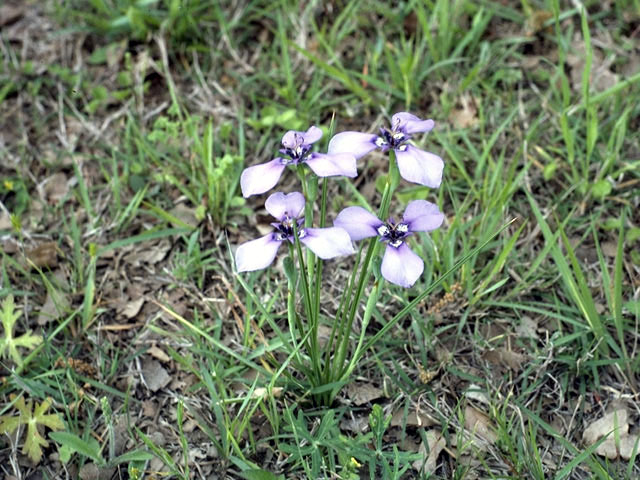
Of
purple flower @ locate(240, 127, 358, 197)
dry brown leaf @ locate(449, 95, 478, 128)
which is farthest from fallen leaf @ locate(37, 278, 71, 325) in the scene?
dry brown leaf @ locate(449, 95, 478, 128)

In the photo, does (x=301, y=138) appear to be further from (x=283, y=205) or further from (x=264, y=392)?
(x=264, y=392)

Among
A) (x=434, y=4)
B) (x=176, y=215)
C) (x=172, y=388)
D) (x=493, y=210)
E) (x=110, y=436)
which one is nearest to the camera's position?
(x=110, y=436)

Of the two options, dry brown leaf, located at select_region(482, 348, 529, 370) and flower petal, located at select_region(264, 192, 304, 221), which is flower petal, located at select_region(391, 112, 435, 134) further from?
dry brown leaf, located at select_region(482, 348, 529, 370)

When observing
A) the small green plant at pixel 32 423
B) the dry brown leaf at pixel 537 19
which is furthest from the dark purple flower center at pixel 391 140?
the dry brown leaf at pixel 537 19

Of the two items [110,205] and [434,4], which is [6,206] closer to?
[110,205]

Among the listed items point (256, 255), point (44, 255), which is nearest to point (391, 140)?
point (256, 255)

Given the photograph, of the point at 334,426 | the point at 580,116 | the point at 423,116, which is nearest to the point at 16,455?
the point at 334,426
